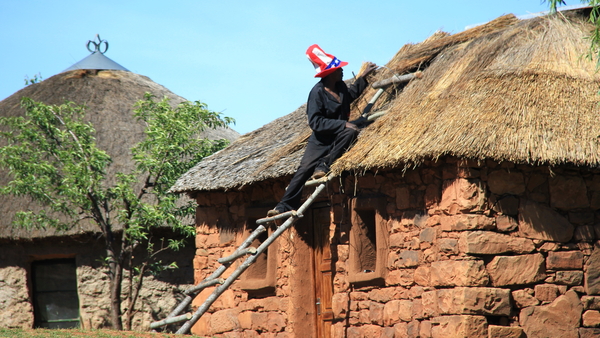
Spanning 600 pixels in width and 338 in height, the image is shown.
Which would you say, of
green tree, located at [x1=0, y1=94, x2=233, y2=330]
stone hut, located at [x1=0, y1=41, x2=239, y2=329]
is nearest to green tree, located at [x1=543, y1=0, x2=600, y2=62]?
green tree, located at [x1=0, y1=94, x2=233, y2=330]

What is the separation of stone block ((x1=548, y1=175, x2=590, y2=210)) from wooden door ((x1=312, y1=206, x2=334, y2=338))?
8.52 feet

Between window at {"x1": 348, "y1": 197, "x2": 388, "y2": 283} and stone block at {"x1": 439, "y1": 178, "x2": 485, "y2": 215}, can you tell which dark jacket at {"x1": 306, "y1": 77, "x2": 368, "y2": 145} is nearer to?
window at {"x1": 348, "y1": 197, "x2": 388, "y2": 283}

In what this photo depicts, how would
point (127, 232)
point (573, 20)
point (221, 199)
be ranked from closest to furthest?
point (573, 20) < point (221, 199) < point (127, 232)

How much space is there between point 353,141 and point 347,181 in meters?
0.44

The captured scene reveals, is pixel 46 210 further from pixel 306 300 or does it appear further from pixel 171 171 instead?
pixel 306 300

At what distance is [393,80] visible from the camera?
27.7 ft

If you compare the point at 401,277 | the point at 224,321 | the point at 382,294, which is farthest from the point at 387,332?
the point at 224,321

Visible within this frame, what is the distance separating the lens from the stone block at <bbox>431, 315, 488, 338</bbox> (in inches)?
250

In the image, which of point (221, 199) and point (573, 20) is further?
point (221, 199)

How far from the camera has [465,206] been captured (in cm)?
659

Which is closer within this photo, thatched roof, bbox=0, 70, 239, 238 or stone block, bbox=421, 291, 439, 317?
stone block, bbox=421, 291, 439, 317

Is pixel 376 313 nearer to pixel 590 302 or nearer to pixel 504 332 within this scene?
pixel 504 332

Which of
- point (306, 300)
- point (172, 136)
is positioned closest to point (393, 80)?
point (306, 300)

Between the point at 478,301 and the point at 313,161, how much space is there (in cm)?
227
